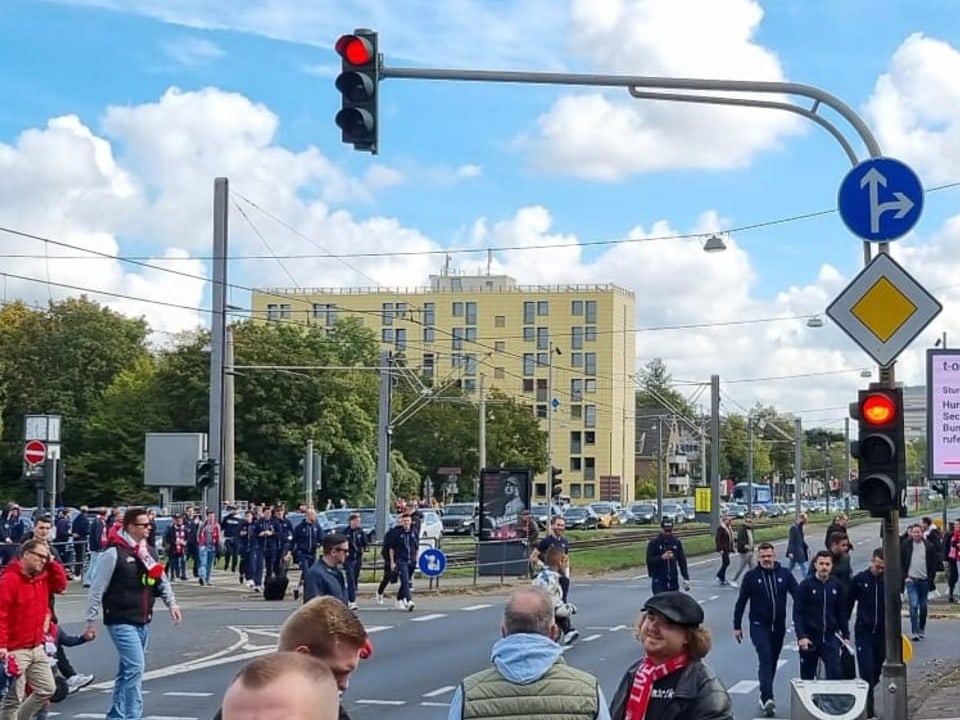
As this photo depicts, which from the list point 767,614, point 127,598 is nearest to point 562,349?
point 767,614

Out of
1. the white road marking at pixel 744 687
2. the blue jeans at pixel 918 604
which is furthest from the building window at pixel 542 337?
the white road marking at pixel 744 687

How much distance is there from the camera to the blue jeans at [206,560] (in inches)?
1384

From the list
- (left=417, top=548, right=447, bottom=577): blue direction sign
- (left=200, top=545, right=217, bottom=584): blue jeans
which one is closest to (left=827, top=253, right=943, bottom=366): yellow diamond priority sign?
(left=417, top=548, right=447, bottom=577): blue direction sign

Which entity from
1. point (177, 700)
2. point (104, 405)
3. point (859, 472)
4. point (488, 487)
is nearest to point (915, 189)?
point (859, 472)

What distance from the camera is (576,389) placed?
13925 centimetres

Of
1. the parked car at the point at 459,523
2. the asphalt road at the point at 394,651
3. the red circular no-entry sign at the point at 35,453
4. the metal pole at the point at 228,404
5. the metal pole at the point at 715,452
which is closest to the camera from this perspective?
the asphalt road at the point at 394,651

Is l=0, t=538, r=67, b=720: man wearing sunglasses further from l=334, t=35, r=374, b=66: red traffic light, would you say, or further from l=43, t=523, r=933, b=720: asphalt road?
l=334, t=35, r=374, b=66: red traffic light

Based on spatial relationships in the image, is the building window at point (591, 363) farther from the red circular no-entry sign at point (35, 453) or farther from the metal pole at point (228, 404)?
the red circular no-entry sign at point (35, 453)

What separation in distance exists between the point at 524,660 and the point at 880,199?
28.3 feet

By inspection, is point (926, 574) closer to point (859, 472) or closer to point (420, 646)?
point (420, 646)

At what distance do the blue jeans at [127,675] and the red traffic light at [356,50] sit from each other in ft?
16.7

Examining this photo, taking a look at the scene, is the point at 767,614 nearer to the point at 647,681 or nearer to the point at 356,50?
the point at 356,50

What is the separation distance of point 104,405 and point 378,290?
6420cm

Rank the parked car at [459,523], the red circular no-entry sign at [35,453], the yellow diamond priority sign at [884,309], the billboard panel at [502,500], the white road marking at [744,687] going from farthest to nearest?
the parked car at [459,523], the billboard panel at [502,500], the red circular no-entry sign at [35,453], the white road marking at [744,687], the yellow diamond priority sign at [884,309]
